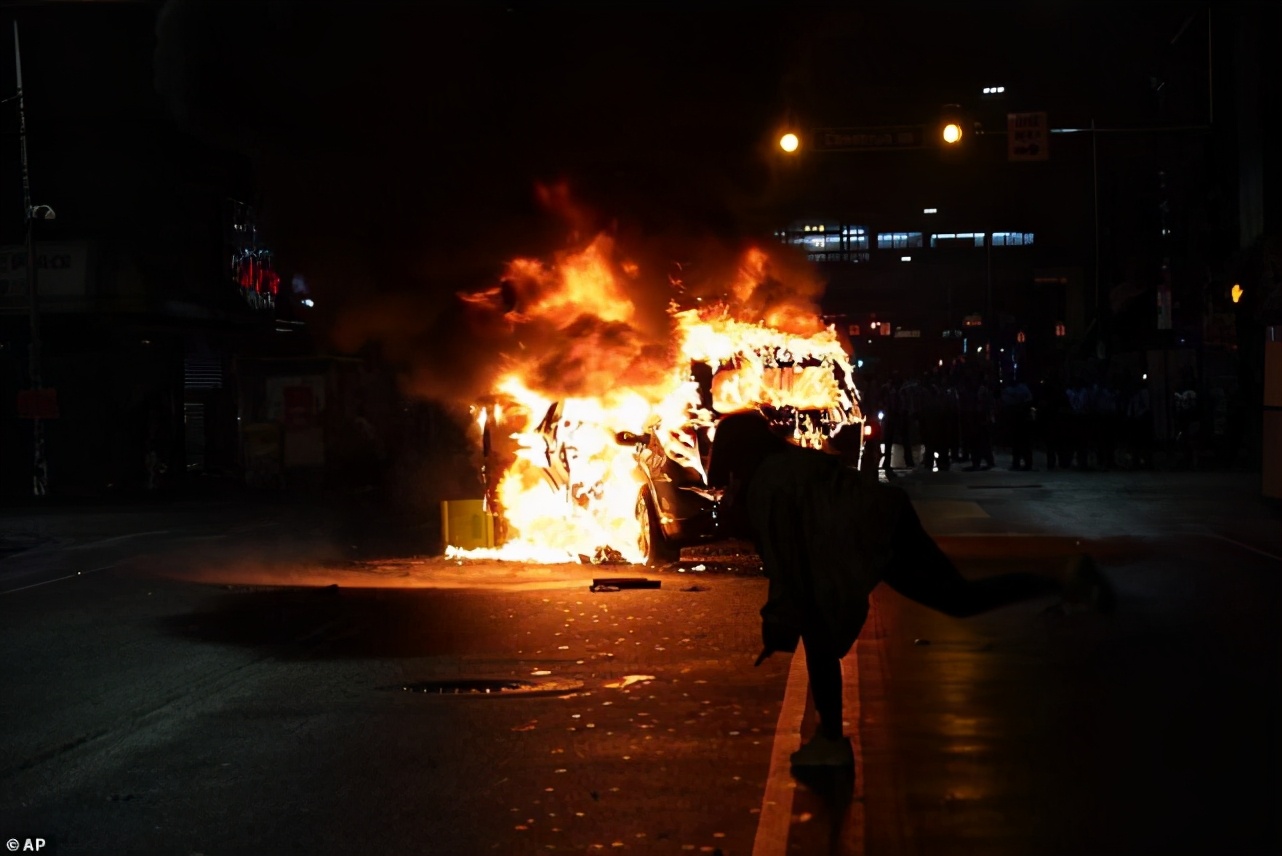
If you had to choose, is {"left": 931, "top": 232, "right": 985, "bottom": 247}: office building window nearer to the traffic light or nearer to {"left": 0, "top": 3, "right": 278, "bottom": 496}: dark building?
{"left": 0, "top": 3, "right": 278, "bottom": 496}: dark building

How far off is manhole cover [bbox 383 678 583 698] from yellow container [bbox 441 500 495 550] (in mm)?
7025

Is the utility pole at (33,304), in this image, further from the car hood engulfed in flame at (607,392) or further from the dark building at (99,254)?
the car hood engulfed in flame at (607,392)

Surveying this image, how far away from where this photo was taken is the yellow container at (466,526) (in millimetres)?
15773

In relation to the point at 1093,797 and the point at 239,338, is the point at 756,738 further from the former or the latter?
the point at 239,338

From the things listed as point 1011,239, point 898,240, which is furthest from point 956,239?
point 1011,239

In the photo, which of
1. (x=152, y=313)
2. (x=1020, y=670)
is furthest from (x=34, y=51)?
(x=1020, y=670)

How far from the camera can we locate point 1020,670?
27.9ft

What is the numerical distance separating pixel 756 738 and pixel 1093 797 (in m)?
1.72

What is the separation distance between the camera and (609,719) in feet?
24.7

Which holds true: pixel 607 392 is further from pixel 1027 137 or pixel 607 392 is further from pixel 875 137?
pixel 1027 137

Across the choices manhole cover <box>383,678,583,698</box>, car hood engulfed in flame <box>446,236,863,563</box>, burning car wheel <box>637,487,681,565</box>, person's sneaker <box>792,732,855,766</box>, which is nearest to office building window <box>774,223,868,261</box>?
car hood engulfed in flame <box>446,236,863,563</box>

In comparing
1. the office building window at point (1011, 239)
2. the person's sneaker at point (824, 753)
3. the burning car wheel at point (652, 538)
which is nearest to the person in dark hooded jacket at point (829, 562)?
the person's sneaker at point (824, 753)

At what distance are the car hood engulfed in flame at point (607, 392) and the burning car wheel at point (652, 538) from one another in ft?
0.68

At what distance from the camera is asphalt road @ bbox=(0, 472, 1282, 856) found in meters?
5.63
